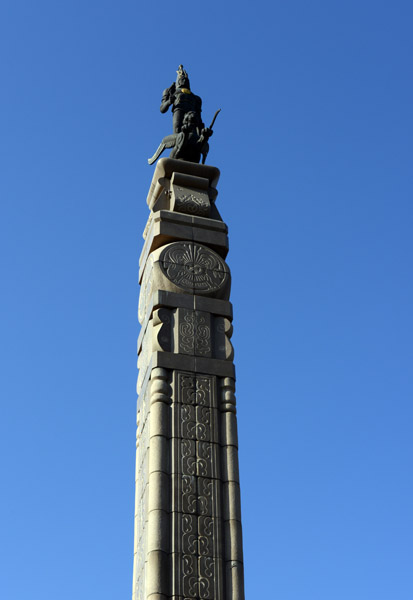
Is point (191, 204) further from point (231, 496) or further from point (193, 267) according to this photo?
point (231, 496)

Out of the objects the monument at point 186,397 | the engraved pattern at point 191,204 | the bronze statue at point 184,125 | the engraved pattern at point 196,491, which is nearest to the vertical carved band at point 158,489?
the monument at point 186,397

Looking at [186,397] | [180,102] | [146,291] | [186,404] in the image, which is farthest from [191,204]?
[186,404]

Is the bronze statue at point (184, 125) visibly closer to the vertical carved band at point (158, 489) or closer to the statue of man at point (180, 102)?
the statue of man at point (180, 102)

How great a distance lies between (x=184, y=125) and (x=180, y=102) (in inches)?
31.2

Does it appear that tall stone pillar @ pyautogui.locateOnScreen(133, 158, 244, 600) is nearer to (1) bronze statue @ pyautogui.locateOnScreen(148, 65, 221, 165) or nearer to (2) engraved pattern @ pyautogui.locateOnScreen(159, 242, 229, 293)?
(2) engraved pattern @ pyautogui.locateOnScreen(159, 242, 229, 293)

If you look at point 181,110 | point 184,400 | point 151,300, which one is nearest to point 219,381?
point 184,400

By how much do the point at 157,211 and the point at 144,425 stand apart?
146 inches

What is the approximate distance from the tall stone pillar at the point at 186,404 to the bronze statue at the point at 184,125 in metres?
0.60

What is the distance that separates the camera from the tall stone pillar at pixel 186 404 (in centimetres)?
1217

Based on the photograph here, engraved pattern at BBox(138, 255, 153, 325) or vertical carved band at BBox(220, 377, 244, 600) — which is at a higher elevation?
engraved pattern at BBox(138, 255, 153, 325)

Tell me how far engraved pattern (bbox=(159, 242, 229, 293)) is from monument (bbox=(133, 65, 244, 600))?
0.02m

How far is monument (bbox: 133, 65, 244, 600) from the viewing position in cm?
1219

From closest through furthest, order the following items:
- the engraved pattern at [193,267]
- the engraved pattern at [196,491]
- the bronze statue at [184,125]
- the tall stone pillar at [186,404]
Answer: the engraved pattern at [196,491] < the tall stone pillar at [186,404] < the engraved pattern at [193,267] < the bronze statue at [184,125]

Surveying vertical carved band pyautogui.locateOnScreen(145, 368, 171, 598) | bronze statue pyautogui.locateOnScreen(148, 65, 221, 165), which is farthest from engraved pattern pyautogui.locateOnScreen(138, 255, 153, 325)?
bronze statue pyautogui.locateOnScreen(148, 65, 221, 165)
